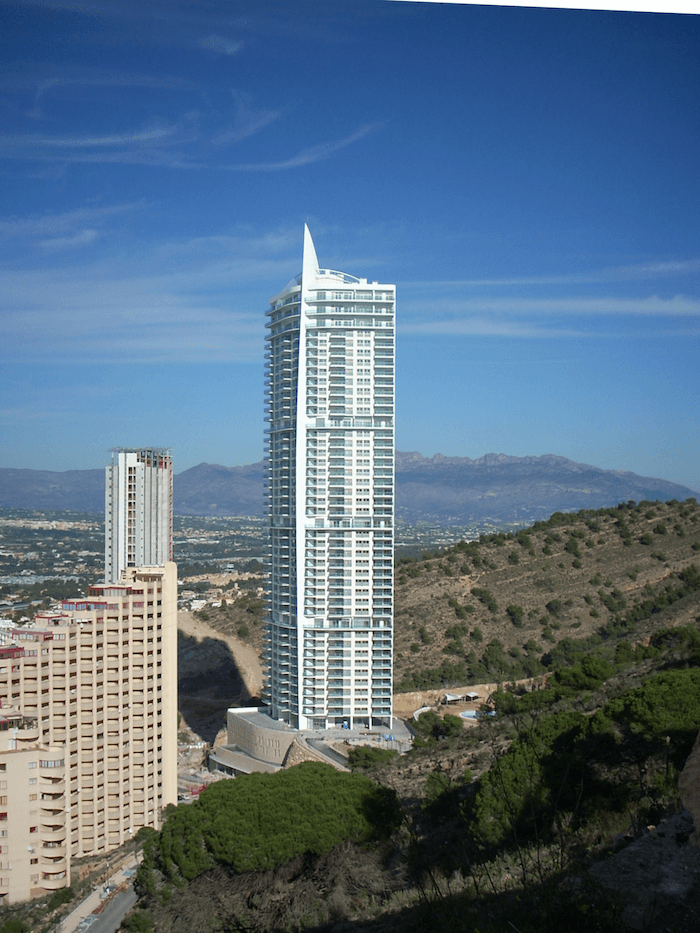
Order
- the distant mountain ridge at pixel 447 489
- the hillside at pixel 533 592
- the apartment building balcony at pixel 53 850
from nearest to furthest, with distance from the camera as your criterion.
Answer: the apartment building balcony at pixel 53 850 → the hillside at pixel 533 592 → the distant mountain ridge at pixel 447 489

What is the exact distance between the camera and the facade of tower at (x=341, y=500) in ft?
31.0

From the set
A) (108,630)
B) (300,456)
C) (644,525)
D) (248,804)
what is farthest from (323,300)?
(644,525)

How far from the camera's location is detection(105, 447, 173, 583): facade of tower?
14.0 metres

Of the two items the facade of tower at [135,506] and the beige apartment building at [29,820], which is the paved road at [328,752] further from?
the facade of tower at [135,506]

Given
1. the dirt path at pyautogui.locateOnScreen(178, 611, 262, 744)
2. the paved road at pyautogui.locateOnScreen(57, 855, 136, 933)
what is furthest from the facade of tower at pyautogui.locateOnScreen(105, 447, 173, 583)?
the paved road at pyautogui.locateOnScreen(57, 855, 136, 933)

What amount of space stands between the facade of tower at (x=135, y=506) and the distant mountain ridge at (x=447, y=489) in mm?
4973

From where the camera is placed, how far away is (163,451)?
14.4 meters

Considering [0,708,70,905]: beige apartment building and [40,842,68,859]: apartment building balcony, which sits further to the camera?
[40,842,68,859]: apartment building balcony

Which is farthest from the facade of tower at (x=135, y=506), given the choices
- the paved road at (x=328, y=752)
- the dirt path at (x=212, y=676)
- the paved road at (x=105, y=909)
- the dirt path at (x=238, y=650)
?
the paved road at (x=105, y=909)

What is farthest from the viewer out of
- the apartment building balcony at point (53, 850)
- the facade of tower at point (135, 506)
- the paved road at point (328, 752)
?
the facade of tower at point (135, 506)

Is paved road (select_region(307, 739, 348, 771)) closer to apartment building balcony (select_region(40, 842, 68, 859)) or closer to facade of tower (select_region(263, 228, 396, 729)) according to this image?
facade of tower (select_region(263, 228, 396, 729))

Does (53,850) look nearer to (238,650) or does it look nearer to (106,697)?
(106,697)

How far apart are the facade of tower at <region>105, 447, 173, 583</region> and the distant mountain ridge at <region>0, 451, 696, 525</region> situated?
16.3ft

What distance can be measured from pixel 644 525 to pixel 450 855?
44.8ft
